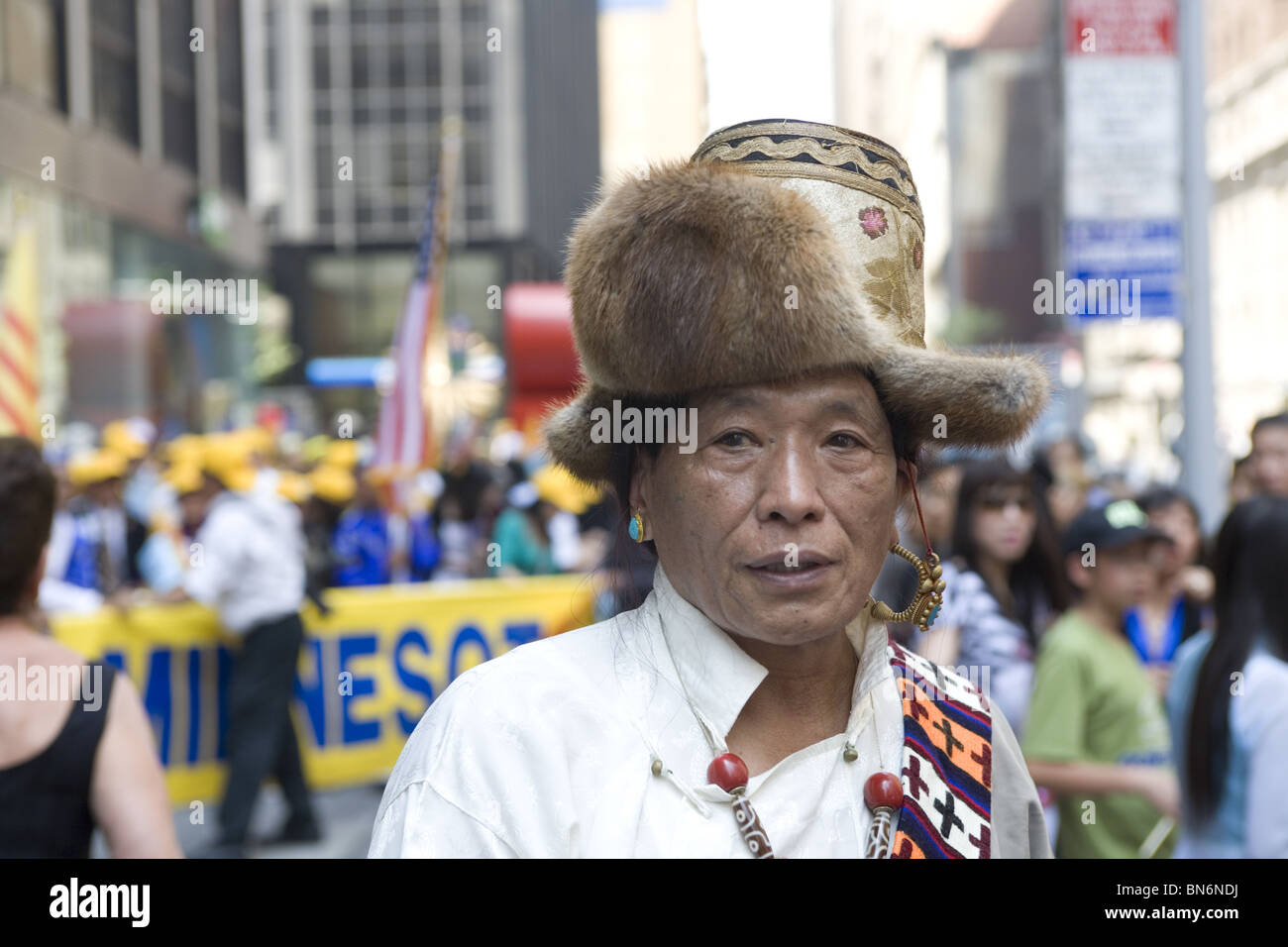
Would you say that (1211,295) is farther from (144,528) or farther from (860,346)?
(144,528)

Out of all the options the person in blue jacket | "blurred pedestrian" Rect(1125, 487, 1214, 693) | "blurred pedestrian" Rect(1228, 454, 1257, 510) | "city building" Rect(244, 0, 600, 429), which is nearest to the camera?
"blurred pedestrian" Rect(1125, 487, 1214, 693)

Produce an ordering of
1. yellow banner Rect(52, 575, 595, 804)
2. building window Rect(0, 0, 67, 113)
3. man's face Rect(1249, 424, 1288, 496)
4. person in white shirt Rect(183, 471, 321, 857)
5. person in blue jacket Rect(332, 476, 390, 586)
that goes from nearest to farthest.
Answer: man's face Rect(1249, 424, 1288, 496) < person in white shirt Rect(183, 471, 321, 857) < yellow banner Rect(52, 575, 595, 804) < person in blue jacket Rect(332, 476, 390, 586) < building window Rect(0, 0, 67, 113)

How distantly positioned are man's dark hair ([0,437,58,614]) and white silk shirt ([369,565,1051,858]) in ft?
4.65

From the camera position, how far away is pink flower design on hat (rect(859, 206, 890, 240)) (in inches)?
75.1

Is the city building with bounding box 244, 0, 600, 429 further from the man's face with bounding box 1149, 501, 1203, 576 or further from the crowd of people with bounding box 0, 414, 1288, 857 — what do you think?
the man's face with bounding box 1149, 501, 1203, 576

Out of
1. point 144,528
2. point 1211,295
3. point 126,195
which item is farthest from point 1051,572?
point 126,195

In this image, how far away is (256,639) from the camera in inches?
282

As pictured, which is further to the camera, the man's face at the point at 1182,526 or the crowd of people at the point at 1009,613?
the man's face at the point at 1182,526

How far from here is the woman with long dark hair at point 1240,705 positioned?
2.96 m

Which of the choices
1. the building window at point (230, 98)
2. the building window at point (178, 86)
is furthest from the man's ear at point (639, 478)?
the building window at point (230, 98)

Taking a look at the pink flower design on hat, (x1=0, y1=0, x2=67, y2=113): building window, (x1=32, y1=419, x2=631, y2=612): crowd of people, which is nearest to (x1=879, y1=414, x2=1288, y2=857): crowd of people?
the pink flower design on hat

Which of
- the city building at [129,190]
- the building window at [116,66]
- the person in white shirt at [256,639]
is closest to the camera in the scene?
the person in white shirt at [256,639]

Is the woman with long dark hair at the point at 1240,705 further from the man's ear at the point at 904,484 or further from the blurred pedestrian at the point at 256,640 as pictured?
the blurred pedestrian at the point at 256,640

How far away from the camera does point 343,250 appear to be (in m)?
46.5
